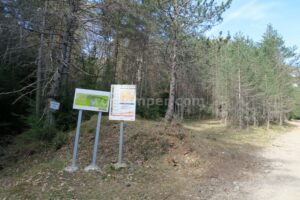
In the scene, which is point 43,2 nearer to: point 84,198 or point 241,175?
point 84,198

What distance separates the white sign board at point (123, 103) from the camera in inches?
296

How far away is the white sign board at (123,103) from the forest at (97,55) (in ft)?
7.31

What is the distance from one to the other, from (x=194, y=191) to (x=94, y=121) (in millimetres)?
5898

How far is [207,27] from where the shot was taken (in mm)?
13609

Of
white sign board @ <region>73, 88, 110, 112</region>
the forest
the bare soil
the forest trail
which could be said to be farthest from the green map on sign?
the forest trail

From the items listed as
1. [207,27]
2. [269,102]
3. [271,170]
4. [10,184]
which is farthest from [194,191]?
[269,102]

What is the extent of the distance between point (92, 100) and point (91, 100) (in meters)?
0.02

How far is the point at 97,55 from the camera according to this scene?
15.4m

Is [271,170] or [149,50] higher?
[149,50]

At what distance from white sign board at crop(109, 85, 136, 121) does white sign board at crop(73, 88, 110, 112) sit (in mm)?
198

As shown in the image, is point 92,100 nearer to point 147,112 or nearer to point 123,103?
point 123,103

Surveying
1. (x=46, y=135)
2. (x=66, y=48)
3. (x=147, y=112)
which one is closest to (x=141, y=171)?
(x=46, y=135)

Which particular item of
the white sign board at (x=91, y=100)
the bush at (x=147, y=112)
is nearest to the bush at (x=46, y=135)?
the white sign board at (x=91, y=100)

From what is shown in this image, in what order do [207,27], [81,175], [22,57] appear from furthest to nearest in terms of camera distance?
1. [22,57]
2. [207,27]
3. [81,175]
